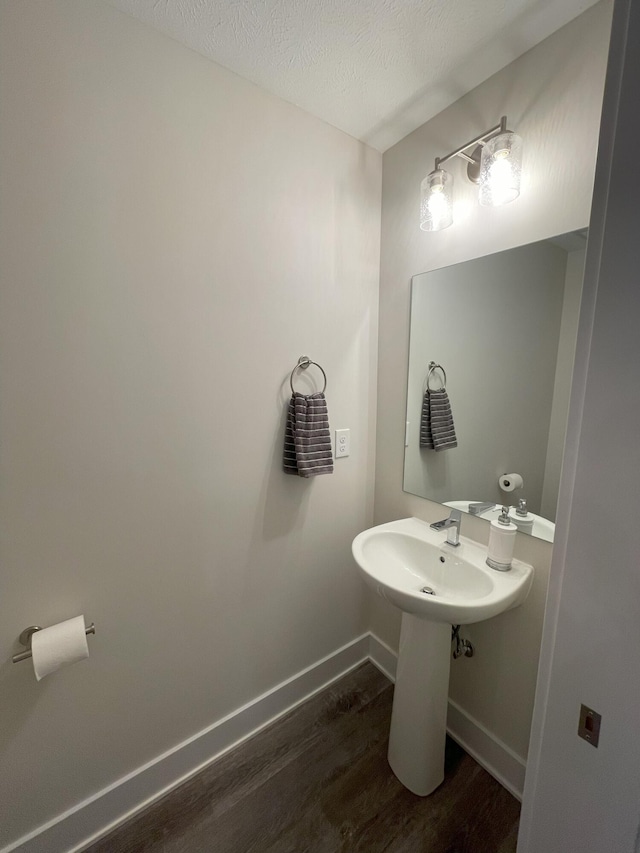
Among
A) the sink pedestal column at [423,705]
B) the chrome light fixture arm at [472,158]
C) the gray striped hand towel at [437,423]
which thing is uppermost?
the chrome light fixture arm at [472,158]

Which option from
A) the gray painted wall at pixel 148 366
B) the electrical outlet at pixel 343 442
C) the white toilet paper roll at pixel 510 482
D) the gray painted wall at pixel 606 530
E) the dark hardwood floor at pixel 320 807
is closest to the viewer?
the gray painted wall at pixel 606 530

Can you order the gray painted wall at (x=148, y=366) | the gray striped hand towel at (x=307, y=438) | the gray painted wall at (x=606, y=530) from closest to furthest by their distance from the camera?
the gray painted wall at (x=606, y=530) < the gray painted wall at (x=148, y=366) < the gray striped hand towel at (x=307, y=438)

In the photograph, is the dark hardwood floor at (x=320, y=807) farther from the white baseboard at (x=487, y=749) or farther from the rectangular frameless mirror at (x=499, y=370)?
the rectangular frameless mirror at (x=499, y=370)

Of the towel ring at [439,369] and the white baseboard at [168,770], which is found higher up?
the towel ring at [439,369]

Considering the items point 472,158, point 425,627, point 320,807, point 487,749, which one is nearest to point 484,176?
point 472,158

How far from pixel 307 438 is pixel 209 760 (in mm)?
1336

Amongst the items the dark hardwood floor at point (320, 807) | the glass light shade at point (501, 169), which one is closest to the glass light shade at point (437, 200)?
the glass light shade at point (501, 169)

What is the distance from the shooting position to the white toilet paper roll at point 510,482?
1212mm

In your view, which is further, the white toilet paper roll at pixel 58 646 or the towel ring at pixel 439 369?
the towel ring at pixel 439 369

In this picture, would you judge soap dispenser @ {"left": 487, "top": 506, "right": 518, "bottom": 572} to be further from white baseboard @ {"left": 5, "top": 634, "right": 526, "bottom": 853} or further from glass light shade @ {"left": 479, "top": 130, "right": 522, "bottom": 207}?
glass light shade @ {"left": 479, "top": 130, "right": 522, "bottom": 207}

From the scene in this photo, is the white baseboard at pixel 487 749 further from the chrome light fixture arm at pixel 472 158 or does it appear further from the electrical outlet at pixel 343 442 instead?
the chrome light fixture arm at pixel 472 158

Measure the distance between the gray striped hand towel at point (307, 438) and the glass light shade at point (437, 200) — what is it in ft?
2.50

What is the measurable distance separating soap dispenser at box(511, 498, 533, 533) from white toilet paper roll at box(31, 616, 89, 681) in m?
1.40

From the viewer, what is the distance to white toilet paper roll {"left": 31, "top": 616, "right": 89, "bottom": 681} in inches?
35.1
